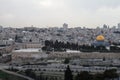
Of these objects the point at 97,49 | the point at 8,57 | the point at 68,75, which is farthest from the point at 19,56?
the point at 68,75

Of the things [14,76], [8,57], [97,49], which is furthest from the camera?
[97,49]

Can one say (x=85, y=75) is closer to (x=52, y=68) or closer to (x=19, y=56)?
(x=52, y=68)

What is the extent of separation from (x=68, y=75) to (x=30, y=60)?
1436 centimetres

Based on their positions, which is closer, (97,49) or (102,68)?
(102,68)

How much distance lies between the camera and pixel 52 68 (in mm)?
28578

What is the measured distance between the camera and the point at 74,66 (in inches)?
1144

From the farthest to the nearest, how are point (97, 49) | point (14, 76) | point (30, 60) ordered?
1. point (97, 49)
2. point (30, 60)
3. point (14, 76)

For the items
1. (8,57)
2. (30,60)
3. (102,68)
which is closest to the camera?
(102,68)

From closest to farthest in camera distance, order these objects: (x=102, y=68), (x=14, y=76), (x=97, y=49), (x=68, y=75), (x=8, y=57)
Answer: (x=68, y=75) → (x=14, y=76) → (x=102, y=68) → (x=8, y=57) → (x=97, y=49)

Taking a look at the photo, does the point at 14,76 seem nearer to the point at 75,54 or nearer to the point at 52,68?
the point at 52,68

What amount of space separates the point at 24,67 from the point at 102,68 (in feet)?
18.6

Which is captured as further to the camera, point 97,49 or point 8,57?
point 97,49

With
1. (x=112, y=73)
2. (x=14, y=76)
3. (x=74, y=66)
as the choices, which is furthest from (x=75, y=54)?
(x=112, y=73)

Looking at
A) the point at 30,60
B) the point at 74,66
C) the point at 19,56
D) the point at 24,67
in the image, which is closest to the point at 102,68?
the point at 74,66
